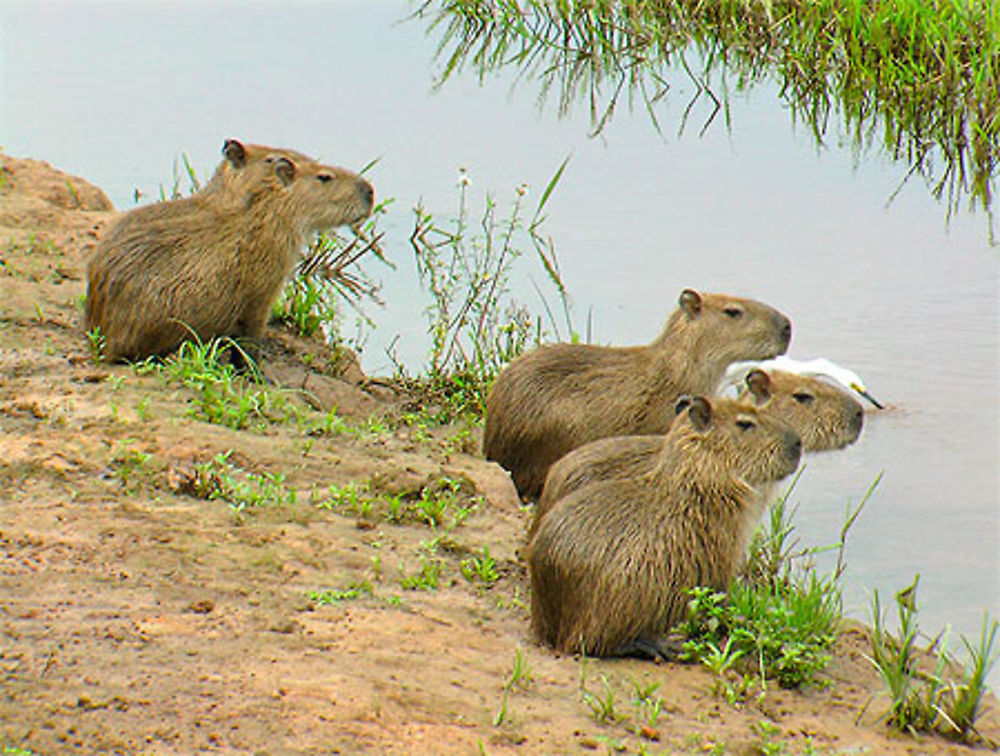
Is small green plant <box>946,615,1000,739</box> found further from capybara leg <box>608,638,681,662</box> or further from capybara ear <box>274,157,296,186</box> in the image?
capybara ear <box>274,157,296,186</box>

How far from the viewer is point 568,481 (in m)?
4.33

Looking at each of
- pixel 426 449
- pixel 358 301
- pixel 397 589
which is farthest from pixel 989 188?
pixel 397 589

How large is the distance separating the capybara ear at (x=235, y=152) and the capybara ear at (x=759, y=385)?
233 centimetres

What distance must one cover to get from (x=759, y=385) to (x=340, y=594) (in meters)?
1.65

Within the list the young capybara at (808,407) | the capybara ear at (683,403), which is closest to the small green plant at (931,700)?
the capybara ear at (683,403)

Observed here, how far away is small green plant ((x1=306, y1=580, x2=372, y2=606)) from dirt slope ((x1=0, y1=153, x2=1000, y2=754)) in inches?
0.9

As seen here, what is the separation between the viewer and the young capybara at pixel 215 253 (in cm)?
575

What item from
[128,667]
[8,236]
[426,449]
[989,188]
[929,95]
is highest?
[929,95]

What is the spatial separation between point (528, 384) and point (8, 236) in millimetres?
3085

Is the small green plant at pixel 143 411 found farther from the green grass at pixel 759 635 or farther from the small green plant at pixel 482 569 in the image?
the green grass at pixel 759 635

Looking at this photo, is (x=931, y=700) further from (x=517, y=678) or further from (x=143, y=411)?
(x=143, y=411)

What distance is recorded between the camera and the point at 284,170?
6.02 metres

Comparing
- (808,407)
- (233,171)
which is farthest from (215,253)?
(808,407)

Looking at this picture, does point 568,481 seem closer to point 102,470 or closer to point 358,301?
point 102,470
